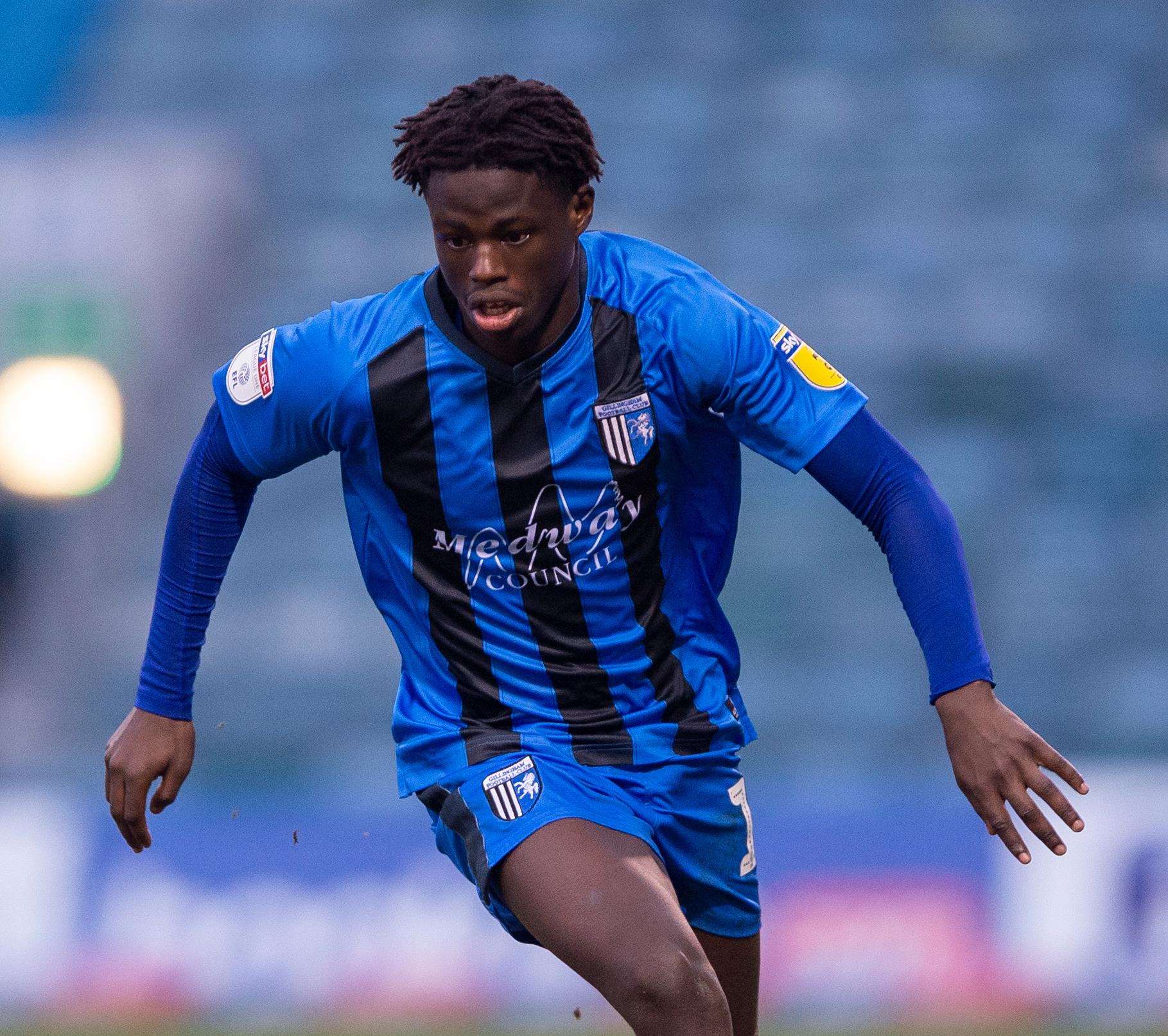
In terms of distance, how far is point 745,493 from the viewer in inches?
344

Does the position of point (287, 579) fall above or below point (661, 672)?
above

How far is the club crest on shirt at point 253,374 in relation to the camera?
324 cm

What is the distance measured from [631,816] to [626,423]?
66cm

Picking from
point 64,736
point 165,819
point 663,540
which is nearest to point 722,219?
point 64,736

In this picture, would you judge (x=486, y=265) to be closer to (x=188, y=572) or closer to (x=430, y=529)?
(x=430, y=529)

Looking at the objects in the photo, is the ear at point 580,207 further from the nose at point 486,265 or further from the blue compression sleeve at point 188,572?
the blue compression sleeve at point 188,572

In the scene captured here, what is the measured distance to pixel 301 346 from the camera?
10.6ft

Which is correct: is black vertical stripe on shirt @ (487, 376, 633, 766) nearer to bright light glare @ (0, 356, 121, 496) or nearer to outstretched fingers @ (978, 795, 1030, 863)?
outstretched fingers @ (978, 795, 1030, 863)

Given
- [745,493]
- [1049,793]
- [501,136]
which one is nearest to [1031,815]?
[1049,793]

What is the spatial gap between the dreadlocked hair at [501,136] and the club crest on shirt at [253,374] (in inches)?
14.9

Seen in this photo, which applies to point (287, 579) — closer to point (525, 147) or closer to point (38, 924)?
point (38, 924)

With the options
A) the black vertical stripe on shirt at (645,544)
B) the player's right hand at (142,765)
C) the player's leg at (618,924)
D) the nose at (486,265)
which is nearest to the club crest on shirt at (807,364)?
the black vertical stripe on shirt at (645,544)

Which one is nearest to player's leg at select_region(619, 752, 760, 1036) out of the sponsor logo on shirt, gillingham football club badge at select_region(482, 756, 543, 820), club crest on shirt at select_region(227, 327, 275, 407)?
gillingham football club badge at select_region(482, 756, 543, 820)

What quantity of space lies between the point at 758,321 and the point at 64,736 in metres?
5.54
